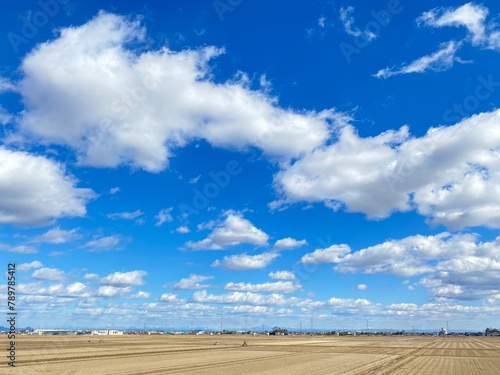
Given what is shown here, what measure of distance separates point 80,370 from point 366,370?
111ft

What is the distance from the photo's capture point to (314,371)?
172 feet

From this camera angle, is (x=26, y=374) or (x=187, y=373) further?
(x=187, y=373)

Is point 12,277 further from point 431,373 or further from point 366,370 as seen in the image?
point 431,373

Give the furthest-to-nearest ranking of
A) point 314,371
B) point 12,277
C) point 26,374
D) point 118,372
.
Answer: point 314,371, point 118,372, point 26,374, point 12,277

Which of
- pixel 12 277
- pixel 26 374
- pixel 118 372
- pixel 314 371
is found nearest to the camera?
pixel 12 277

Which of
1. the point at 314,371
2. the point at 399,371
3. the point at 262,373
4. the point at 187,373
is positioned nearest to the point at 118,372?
the point at 187,373

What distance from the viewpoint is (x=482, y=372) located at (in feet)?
178

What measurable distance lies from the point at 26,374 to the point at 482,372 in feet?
170

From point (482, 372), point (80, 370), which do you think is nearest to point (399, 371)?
point (482, 372)

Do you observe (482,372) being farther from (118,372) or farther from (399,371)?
(118,372)

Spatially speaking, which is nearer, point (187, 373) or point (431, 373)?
point (187, 373)

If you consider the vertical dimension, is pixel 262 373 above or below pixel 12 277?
below

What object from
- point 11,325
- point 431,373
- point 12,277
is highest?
point 12,277

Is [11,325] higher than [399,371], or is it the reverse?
[11,325]
